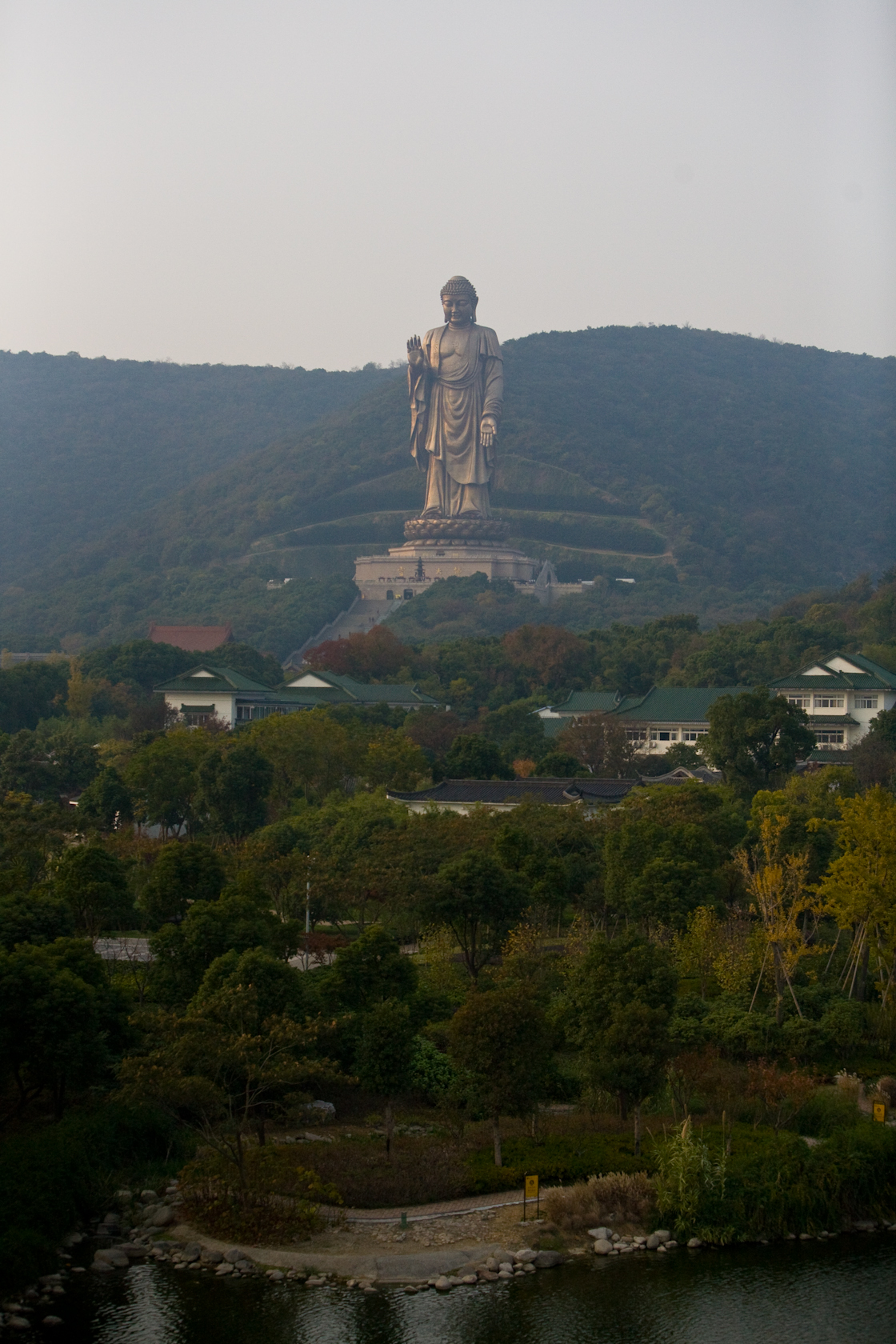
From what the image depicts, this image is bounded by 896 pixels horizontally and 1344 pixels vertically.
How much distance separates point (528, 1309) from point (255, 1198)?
2.57m

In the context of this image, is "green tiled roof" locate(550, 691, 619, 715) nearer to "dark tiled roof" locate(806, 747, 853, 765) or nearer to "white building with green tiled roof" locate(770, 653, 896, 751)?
"white building with green tiled roof" locate(770, 653, 896, 751)

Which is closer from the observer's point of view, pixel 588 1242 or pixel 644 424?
pixel 588 1242

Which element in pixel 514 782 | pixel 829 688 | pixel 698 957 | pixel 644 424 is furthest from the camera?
pixel 644 424

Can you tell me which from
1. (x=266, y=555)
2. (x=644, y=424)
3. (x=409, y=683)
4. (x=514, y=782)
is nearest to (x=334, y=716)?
(x=514, y=782)

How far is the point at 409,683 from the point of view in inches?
1964

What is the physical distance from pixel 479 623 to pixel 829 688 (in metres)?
22.6

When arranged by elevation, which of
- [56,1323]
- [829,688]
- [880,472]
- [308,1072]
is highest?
[880,472]

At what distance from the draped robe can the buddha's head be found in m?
0.43

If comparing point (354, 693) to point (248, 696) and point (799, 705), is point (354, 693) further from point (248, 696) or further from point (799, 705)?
point (799, 705)

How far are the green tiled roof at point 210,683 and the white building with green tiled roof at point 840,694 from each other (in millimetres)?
13871

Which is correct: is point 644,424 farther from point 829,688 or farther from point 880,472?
point 829,688

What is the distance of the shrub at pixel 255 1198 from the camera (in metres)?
14.3

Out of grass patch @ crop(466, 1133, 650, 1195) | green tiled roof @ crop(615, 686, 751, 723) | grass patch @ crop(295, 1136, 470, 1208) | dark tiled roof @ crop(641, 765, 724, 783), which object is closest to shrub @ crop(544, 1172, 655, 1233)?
grass patch @ crop(466, 1133, 650, 1195)

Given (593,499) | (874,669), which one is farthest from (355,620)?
(874,669)
